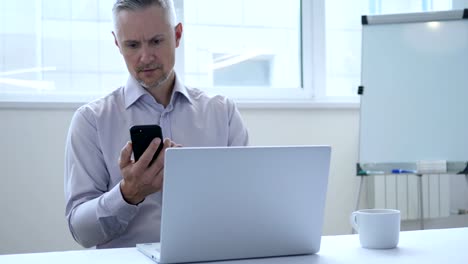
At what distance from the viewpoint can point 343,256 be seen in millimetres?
1169

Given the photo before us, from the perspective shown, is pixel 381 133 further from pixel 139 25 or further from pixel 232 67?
pixel 139 25

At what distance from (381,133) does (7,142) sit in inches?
68.2

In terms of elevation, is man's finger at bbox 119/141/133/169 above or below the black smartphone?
below

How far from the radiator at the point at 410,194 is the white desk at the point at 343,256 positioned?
6.12 ft

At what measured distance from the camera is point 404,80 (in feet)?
9.48

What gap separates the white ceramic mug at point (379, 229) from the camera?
1241 mm

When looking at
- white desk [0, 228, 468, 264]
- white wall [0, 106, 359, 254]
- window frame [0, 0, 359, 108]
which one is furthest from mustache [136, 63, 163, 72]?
window frame [0, 0, 359, 108]

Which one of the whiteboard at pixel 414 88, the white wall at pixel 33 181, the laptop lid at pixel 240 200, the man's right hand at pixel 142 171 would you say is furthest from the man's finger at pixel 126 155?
the whiteboard at pixel 414 88

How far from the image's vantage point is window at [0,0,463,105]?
9.23 feet

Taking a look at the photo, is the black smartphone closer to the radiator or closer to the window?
the window

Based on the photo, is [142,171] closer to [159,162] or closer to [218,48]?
[159,162]

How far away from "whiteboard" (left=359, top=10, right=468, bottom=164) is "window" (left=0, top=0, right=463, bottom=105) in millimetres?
382

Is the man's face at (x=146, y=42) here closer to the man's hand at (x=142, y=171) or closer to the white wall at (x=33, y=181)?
the man's hand at (x=142, y=171)

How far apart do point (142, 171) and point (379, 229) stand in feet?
1.76
